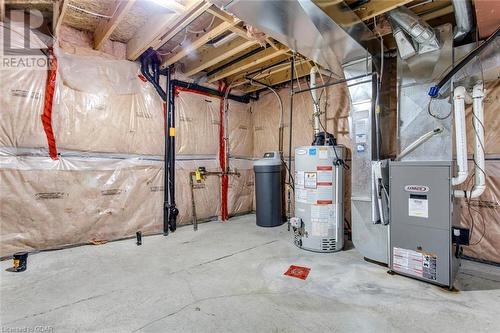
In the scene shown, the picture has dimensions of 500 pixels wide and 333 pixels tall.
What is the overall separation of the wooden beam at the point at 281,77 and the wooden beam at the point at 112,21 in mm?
2197

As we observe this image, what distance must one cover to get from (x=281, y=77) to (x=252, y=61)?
87 centimetres

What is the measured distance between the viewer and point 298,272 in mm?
2270

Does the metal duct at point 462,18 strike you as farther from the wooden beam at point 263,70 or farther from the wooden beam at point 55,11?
the wooden beam at point 55,11

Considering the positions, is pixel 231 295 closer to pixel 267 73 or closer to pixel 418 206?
pixel 418 206

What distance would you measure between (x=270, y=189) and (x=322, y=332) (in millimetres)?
2555

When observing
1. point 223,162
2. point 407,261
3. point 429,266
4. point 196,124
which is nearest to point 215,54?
point 196,124

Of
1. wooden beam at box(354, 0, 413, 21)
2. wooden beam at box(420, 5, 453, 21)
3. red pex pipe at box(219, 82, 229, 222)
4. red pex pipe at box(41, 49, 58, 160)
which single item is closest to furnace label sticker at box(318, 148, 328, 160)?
wooden beam at box(354, 0, 413, 21)

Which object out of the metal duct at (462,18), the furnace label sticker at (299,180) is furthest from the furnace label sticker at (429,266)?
the metal duct at (462,18)

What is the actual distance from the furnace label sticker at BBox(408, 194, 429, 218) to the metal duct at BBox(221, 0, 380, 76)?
1.50 meters

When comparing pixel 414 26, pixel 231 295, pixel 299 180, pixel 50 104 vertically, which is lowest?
pixel 231 295

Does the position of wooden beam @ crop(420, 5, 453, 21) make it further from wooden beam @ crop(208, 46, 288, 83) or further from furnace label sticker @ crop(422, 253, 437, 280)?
furnace label sticker @ crop(422, 253, 437, 280)

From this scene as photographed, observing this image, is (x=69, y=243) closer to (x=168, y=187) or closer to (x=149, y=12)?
(x=168, y=187)

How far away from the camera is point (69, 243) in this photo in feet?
9.52

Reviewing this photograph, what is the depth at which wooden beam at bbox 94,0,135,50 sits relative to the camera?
2.33 metres
